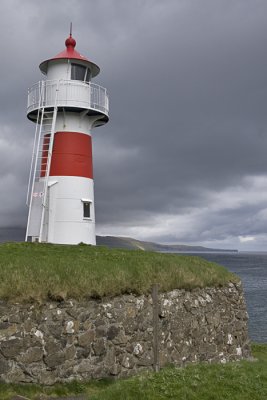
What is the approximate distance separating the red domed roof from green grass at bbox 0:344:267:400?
14.6 m

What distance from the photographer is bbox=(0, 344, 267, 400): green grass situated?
8.94m

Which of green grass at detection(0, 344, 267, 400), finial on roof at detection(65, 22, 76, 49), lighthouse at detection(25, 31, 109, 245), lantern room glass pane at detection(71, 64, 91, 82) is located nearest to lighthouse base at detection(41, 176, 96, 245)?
lighthouse at detection(25, 31, 109, 245)

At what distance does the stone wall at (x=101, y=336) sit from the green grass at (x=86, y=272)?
317mm

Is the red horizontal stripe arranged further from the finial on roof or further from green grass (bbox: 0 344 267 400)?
green grass (bbox: 0 344 267 400)

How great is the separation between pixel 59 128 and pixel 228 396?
575 inches

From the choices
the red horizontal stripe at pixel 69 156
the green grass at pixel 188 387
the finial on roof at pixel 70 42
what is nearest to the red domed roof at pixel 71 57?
the finial on roof at pixel 70 42

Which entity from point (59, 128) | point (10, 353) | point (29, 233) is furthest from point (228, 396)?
point (59, 128)

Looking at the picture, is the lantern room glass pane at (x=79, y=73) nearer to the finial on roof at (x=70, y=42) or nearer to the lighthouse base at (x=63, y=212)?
the finial on roof at (x=70, y=42)

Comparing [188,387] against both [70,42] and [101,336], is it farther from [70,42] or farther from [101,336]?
[70,42]

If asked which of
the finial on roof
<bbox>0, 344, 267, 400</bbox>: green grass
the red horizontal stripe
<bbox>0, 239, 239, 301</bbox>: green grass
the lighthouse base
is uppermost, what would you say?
the finial on roof

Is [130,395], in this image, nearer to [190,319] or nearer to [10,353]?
[10,353]

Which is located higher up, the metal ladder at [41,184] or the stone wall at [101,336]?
the metal ladder at [41,184]

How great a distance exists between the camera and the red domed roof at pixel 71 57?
67.2 ft

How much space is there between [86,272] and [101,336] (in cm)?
181
